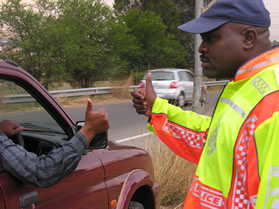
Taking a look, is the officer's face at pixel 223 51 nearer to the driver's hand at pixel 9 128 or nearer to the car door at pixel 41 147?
the car door at pixel 41 147

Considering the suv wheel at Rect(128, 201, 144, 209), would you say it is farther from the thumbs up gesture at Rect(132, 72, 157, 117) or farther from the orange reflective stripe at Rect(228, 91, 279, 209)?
the orange reflective stripe at Rect(228, 91, 279, 209)

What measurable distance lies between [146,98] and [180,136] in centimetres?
30

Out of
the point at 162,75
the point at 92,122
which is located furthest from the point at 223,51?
the point at 162,75

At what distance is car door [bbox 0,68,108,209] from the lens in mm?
1691

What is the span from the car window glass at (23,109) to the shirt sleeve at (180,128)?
80 cm

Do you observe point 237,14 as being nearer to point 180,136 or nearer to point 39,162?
point 180,136

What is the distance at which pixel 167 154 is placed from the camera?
13.5ft

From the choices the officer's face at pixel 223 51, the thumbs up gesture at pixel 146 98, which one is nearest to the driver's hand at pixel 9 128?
the thumbs up gesture at pixel 146 98

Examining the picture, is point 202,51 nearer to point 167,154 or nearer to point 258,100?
point 258,100

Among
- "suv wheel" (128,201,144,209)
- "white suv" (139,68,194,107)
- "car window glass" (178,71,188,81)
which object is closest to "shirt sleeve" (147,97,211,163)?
"suv wheel" (128,201,144,209)

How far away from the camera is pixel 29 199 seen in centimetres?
171

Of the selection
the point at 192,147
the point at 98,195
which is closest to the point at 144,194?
the point at 98,195

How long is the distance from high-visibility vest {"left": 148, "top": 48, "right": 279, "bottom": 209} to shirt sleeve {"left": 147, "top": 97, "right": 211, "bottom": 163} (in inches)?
14.9

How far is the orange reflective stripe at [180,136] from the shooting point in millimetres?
1831
